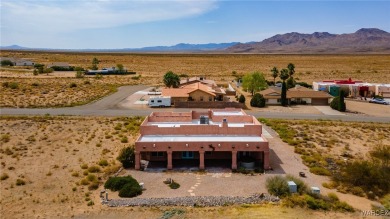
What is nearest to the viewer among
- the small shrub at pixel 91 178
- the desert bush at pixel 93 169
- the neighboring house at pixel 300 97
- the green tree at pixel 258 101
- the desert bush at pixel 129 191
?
the desert bush at pixel 129 191

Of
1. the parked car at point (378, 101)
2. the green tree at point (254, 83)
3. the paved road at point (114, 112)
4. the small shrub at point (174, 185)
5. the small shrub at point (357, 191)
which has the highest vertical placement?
the green tree at point (254, 83)

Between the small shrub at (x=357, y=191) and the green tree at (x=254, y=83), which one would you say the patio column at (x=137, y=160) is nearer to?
the small shrub at (x=357, y=191)

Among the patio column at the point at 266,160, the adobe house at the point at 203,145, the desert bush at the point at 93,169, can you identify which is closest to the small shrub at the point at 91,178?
the desert bush at the point at 93,169

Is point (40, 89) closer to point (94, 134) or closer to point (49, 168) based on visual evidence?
point (94, 134)

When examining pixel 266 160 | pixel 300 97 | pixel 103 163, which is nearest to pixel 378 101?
pixel 300 97

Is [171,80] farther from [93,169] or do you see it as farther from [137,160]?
[93,169]
